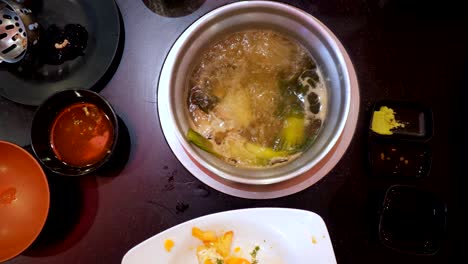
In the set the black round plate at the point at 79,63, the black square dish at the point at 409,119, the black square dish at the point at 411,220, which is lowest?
the black round plate at the point at 79,63

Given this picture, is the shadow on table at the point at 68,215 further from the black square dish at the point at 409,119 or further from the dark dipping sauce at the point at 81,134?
the black square dish at the point at 409,119

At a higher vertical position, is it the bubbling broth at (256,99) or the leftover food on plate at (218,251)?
the bubbling broth at (256,99)

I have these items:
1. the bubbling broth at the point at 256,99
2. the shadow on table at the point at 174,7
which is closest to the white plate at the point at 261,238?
the bubbling broth at the point at 256,99

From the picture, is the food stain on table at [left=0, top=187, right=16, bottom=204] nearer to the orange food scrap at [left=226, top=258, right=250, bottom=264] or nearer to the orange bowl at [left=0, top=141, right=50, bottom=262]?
the orange bowl at [left=0, top=141, right=50, bottom=262]

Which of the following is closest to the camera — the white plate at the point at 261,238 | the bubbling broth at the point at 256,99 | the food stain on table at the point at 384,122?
the white plate at the point at 261,238

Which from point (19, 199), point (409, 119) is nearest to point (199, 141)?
point (19, 199)

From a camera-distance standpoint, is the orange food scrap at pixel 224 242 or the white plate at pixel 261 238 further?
the orange food scrap at pixel 224 242

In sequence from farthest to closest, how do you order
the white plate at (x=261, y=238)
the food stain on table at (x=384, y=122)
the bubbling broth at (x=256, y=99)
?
the food stain on table at (x=384, y=122)
the bubbling broth at (x=256, y=99)
the white plate at (x=261, y=238)
